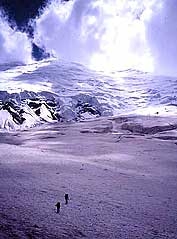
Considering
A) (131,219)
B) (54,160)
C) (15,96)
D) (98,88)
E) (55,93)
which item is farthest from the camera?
(98,88)

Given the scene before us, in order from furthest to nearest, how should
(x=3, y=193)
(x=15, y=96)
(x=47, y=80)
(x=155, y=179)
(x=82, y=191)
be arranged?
(x=47, y=80) < (x=15, y=96) < (x=155, y=179) < (x=82, y=191) < (x=3, y=193)

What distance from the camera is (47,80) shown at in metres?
104

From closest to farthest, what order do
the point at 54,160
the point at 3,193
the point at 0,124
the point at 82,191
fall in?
the point at 3,193
the point at 82,191
the point at 54,160
the point at 0,124

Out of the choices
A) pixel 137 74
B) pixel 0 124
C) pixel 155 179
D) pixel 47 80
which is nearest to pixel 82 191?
pixel 155 179

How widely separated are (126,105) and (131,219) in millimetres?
79141

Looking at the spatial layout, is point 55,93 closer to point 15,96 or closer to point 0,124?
point 15,96

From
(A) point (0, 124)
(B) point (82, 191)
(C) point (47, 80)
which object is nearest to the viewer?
(B) point (82, 191)

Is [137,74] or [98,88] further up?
A: [137,74]

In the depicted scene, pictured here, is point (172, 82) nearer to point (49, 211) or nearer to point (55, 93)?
point (55, 93)

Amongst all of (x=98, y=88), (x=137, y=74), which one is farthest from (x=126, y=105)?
(x=137, y=74)

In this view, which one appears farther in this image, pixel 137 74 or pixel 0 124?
pixel 137 74

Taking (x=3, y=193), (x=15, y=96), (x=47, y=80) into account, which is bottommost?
(x=3, y=193)

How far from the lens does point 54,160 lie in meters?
14.1

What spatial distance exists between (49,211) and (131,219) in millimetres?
1831
